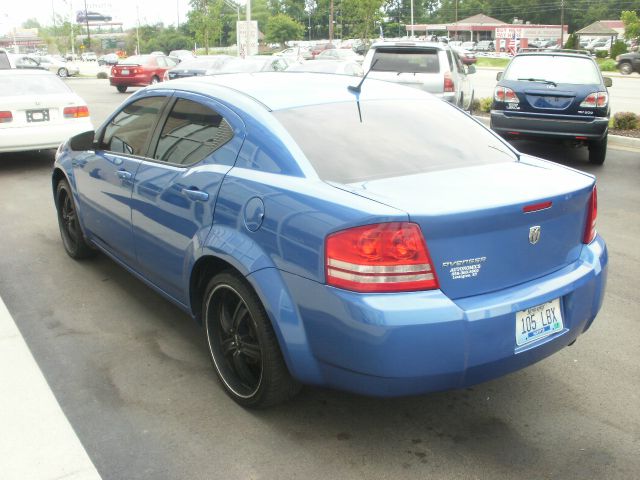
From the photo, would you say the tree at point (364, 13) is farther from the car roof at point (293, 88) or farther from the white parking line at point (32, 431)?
the white parking line at point (32, 431)

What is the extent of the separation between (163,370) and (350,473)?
144 centimetres

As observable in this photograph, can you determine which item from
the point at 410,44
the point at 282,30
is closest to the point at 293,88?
the point at 410,44

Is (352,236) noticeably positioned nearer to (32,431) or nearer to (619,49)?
(32,431)

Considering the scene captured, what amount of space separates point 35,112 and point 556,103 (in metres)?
7.56

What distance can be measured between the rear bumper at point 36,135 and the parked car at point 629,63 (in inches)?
1351

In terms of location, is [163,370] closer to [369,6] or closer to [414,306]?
[414,306]

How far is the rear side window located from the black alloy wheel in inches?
68.6

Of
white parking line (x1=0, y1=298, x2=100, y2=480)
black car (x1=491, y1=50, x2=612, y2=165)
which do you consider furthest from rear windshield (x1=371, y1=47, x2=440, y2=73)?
white parking line (x1=0, y1=298, x2=100, y2=480)

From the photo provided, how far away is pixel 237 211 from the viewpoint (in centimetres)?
345

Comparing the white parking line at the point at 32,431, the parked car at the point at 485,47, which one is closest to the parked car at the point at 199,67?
the white parking line at the point at 32,431

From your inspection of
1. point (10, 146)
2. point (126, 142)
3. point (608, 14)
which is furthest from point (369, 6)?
point (608, 14)

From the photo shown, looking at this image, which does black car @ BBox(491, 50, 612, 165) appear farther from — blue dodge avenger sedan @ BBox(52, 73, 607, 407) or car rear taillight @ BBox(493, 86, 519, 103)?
blue dodge avenger sedan @ BBox(52, 73, 607, 407)

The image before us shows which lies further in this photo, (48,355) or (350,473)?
(48,355)

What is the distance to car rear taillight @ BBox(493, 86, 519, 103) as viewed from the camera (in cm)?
1059
